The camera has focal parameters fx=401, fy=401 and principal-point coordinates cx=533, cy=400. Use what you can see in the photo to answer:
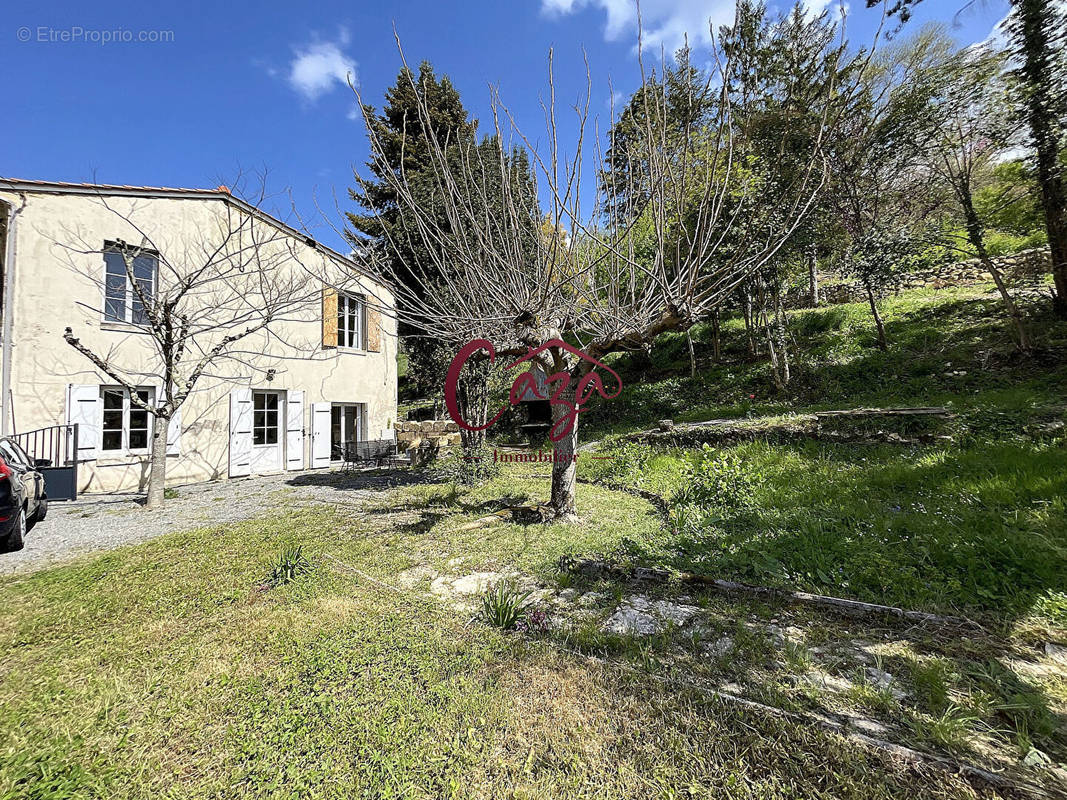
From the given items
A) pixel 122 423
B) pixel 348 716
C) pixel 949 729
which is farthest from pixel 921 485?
pixel 122 423

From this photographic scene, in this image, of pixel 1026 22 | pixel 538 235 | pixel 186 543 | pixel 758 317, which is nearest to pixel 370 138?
pixel 538 235

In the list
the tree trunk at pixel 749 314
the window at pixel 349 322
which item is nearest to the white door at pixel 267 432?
the window at pixel 349 322

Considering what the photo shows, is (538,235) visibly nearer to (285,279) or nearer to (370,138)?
(370,138)

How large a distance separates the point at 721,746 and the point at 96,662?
11.8ft

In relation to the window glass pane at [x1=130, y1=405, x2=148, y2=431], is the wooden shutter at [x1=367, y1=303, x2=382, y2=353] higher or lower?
higher

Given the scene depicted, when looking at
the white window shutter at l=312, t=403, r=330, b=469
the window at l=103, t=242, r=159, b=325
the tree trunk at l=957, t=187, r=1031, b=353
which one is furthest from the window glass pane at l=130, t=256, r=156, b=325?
the tree trunk at l=957, t=187, r=1031, b=353

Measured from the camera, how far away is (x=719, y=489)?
17.2 ft

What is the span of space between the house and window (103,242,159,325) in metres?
0.03

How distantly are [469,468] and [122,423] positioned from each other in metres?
7.32

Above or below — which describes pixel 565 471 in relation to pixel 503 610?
above

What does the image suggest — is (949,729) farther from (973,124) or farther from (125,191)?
(125,191)

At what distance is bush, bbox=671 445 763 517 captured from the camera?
194 inches

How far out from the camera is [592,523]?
4918 millimetres

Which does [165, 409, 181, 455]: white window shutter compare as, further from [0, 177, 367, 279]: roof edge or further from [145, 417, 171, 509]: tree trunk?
[0, 177, 367, 279]: roof edge
